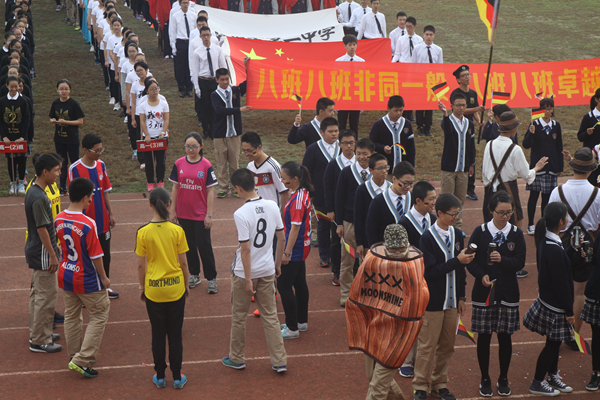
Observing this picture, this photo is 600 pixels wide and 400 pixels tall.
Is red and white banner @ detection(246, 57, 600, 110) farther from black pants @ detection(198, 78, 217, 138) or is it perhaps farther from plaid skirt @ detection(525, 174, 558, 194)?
plaid skirt @ detection(525, 174, 558, 194)

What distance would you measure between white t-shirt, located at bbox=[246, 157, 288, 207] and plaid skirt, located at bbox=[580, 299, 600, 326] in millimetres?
3289

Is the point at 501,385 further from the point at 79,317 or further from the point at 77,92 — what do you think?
the point at 77,92

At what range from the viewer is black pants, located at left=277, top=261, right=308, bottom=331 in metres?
6.34

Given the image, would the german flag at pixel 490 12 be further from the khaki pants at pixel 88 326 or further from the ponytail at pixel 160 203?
the khaki pants at pixel 88 326

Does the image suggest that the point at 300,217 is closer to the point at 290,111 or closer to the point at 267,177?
the point at 267,177

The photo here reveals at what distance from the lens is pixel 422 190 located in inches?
A: 216

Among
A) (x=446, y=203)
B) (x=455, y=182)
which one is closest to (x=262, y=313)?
(x=446, y=203)

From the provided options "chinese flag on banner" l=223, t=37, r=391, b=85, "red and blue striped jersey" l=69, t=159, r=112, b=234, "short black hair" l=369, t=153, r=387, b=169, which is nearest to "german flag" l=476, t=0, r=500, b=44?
"chinese flag on banner" l=223, t=37, r=391, b=85

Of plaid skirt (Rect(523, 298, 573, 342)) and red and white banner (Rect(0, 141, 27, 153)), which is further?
red and white banner (Rect(0, 141, 27, 153))

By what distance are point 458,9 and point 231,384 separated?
23337 mm

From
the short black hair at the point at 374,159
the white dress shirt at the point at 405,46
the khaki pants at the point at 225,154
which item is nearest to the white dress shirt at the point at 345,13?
the white dress shirt at the point at 405,46

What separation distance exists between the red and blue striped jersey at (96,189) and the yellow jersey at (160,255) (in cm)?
178

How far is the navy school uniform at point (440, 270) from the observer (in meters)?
5.25

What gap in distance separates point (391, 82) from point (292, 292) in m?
7.43
